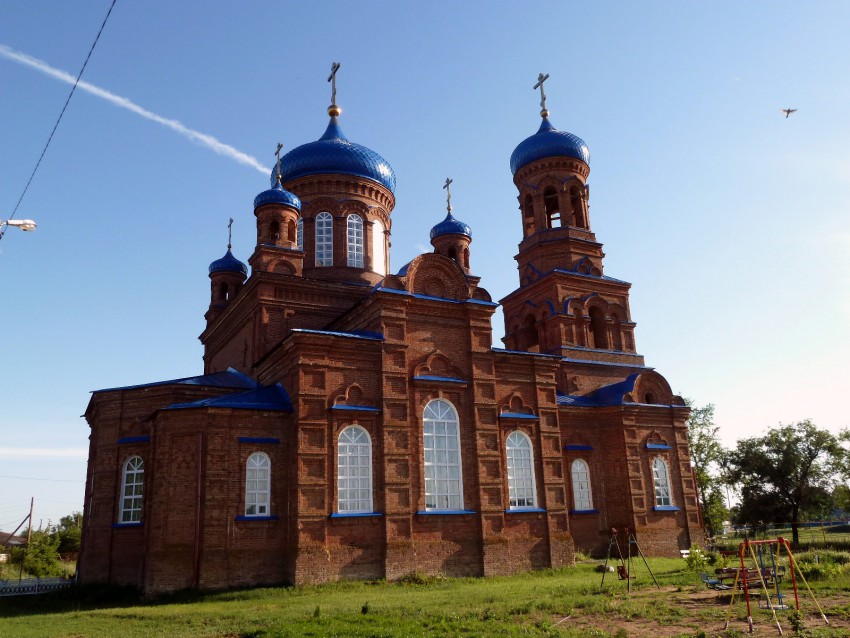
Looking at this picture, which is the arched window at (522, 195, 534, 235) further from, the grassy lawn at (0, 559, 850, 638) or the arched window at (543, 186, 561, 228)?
the grassy lawn at (0, 559, 850, 638)

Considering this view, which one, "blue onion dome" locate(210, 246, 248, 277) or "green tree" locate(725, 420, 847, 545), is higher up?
"blue onion dome" locate(210, 246, 248, 277)

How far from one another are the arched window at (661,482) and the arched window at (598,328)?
4.02 metres

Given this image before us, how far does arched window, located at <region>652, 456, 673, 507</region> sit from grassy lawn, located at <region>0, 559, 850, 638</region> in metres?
5.38

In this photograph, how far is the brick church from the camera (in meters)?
13.4

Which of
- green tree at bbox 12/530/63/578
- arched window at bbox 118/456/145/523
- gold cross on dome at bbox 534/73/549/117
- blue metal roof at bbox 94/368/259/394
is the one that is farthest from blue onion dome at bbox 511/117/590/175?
green tree at bbox 12/530/63/578

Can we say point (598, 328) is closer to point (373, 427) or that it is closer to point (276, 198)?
point (373, 427)

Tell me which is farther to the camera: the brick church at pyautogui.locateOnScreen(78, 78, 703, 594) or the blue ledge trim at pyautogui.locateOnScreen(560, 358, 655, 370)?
the blue ledge trim at pyautogui.locateOnScreen(560, 358, 655, 370)

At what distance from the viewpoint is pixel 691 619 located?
8773 mm

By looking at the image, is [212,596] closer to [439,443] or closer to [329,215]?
[439,443]

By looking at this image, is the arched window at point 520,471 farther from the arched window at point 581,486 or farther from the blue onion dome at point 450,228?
the blue onion dome at point 450,228

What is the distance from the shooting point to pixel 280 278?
17.7 m

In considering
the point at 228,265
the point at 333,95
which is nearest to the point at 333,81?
the point at 333,95

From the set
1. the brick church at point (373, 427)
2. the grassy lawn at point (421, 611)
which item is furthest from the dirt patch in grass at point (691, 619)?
the brick church at point (373, 427)

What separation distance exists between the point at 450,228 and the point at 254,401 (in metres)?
10.3
